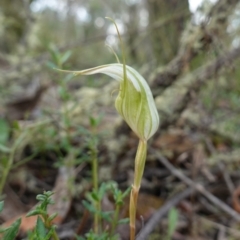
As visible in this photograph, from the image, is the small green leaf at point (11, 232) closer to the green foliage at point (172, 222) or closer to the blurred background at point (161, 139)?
the blurred background at point (161, 139)

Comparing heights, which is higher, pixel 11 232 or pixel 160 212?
pixel 11 232

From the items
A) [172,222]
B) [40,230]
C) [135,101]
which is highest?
[135,101]

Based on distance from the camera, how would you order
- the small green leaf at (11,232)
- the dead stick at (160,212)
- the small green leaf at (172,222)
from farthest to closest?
the small green leaf at (172,222) → the dead stick at (160,212) → the small green leaf at (11,232)

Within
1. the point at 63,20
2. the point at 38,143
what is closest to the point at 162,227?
the point at 38,143

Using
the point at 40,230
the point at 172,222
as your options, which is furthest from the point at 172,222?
the point at 40,230

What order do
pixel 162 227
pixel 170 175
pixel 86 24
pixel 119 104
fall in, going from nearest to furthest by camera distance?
pixel 119 104
pixel 162 227
pixel 170 175
pixel 86 24

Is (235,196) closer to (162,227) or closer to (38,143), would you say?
(162,227)

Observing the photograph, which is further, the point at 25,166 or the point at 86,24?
the point at 86,24

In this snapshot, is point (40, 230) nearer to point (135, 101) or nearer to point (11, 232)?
point (11, 232)

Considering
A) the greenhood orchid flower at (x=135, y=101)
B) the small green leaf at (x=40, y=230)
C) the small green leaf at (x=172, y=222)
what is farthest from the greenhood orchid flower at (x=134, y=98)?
the small green leaf at (x=172, y=222)
